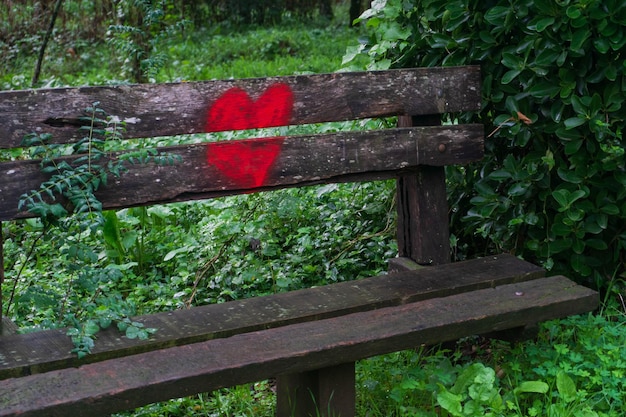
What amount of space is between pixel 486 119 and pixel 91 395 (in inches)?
86.0

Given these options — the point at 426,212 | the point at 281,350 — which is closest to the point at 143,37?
the point at 426,212

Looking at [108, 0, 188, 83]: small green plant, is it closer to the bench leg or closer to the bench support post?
the bench support post

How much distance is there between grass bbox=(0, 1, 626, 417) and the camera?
2.81 m

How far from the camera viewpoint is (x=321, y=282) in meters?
4.05

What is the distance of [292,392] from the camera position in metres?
2.77

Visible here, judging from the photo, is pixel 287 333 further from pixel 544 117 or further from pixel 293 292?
pixel 544 117

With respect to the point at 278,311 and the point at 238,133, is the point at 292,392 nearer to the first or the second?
the point at 278,311

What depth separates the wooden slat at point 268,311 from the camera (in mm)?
2402

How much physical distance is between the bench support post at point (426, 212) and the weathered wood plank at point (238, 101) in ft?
0.45

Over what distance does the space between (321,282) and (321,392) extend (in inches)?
57.7

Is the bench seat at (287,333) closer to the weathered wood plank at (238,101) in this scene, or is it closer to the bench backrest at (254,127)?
the bench backrest at (254,127)

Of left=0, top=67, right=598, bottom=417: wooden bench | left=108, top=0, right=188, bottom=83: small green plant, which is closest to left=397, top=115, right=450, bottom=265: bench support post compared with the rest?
left=0, top=67, right=598, bottom=417: wooden bench

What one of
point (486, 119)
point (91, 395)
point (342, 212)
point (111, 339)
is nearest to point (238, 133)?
point (342, 212)

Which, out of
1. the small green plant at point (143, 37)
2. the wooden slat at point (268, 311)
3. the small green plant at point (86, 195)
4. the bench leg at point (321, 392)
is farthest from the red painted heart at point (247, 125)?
the small green plant at point (143, 37)
